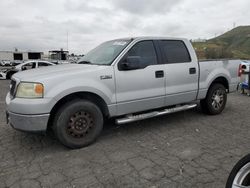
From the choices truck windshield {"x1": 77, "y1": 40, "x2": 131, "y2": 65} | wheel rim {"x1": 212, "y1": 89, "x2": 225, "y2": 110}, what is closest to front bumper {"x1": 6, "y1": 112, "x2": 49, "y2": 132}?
truck windshield {"x1": 77, "y1": 40, "x2": 131, "y2": 65}

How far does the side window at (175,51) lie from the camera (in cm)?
458

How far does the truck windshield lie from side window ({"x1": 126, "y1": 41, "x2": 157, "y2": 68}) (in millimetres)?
191

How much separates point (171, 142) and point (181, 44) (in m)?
2.28

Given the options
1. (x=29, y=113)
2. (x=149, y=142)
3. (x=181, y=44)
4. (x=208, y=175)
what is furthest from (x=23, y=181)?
(x=181, y=44)

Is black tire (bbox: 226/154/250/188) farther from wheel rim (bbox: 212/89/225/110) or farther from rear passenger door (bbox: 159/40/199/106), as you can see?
wheel rim (bbox: 212/89/225/110)

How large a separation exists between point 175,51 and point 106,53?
152 cm

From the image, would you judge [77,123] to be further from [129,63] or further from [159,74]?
[159,74]

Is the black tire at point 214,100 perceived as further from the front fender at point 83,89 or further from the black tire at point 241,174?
the black tire at point 241,174

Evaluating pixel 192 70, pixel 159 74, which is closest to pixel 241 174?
pixel 159 74

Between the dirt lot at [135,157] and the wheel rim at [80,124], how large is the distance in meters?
0.28

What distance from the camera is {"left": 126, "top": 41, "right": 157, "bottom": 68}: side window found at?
417 cm

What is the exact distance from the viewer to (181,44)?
4.95 meters

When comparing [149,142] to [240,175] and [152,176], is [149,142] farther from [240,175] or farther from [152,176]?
[240,175]

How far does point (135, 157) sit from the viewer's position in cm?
337
